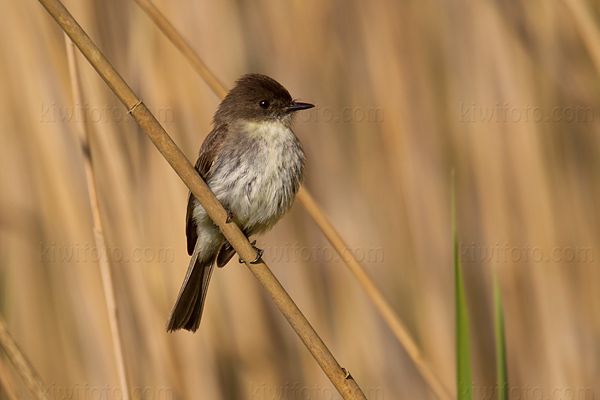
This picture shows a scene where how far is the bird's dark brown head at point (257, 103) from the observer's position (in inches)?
109

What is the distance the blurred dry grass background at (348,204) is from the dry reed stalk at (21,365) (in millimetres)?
765

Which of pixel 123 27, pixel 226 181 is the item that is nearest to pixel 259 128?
pixel 226 181

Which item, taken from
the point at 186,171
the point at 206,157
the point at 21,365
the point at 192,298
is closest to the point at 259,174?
the point at 206,157

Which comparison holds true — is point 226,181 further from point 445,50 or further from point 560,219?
point 560,219

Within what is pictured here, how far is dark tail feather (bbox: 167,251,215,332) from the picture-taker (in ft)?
8.14

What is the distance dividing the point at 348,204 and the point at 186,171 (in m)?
1.56

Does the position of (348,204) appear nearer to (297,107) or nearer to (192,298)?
(297,107)

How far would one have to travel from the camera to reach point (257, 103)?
2.80 metres

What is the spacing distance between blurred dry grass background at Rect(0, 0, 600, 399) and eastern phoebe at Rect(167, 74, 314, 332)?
0.37 feet

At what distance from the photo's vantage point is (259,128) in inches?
107

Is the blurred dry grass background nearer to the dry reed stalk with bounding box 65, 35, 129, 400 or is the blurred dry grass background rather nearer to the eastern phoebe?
the eastern phoebe

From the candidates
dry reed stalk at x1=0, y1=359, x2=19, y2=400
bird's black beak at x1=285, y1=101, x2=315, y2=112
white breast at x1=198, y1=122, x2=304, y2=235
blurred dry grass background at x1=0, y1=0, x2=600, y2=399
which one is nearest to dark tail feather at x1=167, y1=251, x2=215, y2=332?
blurred dry grass background at x1=0, y1=0, x2=600, y2=399

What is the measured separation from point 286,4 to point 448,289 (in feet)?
5.02

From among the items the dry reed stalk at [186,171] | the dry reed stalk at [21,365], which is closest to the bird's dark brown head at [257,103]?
the dry reed stalk at [186,171]
